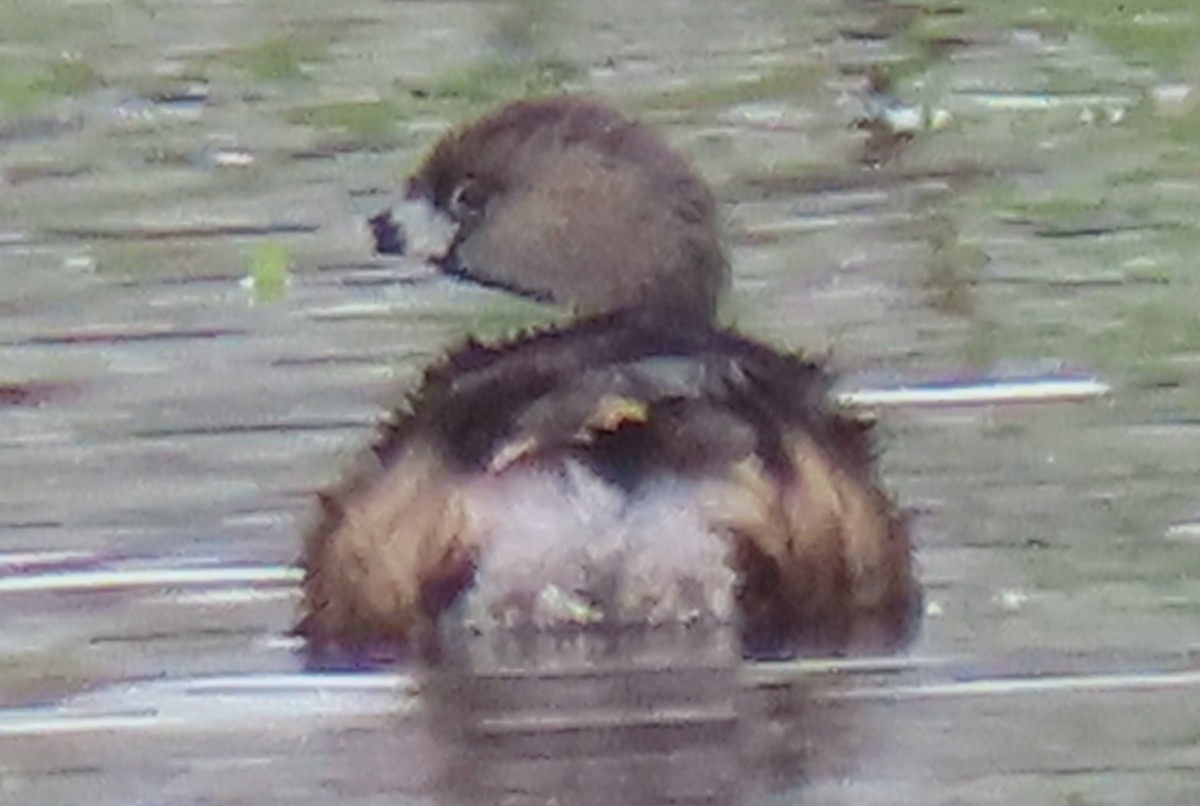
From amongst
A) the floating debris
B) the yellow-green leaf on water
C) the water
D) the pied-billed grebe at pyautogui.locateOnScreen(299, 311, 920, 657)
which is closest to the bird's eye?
the water

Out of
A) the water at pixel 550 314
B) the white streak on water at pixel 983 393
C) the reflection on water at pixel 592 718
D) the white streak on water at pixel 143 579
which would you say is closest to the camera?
the reflection on water at pixel 592 718

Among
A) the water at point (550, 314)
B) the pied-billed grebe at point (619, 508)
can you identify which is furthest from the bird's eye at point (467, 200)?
the pied-billed grebe at point (619, 508)

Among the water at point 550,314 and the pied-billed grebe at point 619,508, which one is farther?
the pied-billed grebe at point 619,508

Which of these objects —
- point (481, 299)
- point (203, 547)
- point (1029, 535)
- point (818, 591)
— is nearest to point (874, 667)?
point (818, 591)

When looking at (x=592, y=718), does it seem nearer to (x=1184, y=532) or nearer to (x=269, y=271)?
(x=1184, y=532)

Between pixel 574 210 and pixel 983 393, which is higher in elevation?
pixel 574 210

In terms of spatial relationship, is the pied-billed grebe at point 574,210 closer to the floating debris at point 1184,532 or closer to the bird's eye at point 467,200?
the bird's eye at point 467,200

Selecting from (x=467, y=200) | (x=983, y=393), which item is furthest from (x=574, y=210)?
(x=983, y=393)
